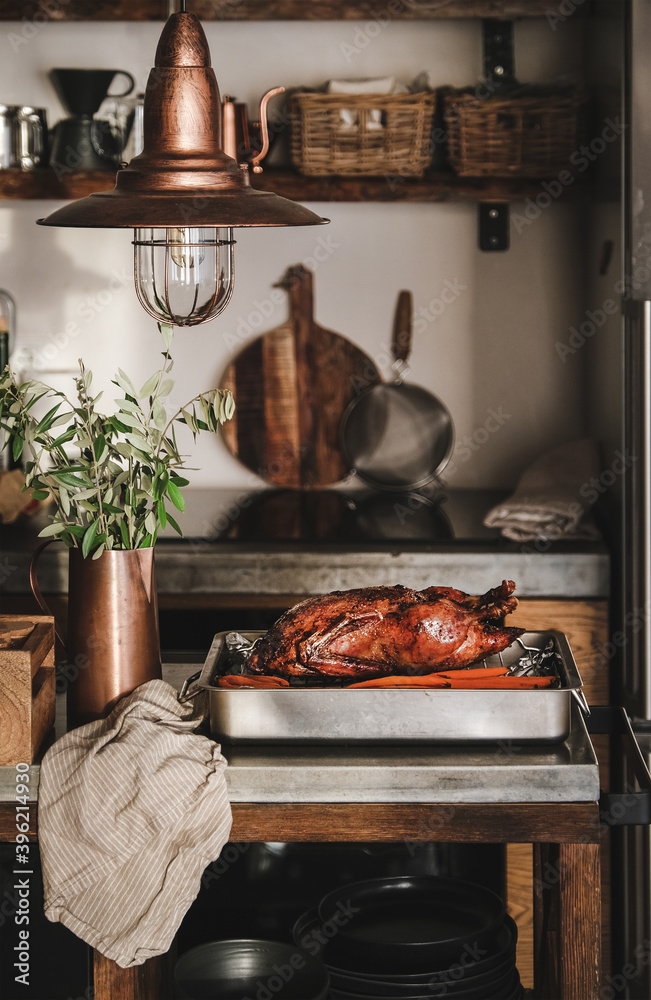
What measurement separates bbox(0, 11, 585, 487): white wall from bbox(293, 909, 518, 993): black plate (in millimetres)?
1778

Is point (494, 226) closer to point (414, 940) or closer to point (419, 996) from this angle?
point (414, 940)

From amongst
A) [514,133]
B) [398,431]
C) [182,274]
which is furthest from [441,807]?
[514,133]

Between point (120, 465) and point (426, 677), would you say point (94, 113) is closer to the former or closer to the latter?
point (120, 465)

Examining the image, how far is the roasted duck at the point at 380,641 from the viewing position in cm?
138

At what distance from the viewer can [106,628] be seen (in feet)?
4.63

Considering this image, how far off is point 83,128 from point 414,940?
2.21 meters

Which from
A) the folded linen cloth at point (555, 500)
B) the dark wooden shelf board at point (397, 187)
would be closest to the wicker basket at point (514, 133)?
the dark wooden shelf board at point (397, 187)

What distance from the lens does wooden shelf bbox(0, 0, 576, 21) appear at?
2814mm

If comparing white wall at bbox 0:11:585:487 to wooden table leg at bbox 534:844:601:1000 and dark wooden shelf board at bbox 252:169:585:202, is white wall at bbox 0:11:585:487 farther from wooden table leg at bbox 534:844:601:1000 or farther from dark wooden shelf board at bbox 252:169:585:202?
wooden table leg at bbox 534:844:601:1000

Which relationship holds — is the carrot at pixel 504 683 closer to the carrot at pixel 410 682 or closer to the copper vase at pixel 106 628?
the carrot at pixel 410 682

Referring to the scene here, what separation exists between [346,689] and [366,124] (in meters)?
1.90

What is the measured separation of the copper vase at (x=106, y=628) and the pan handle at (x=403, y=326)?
1.84 meters

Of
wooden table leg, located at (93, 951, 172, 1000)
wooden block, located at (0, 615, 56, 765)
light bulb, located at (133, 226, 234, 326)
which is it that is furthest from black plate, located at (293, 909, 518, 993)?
light bulb, located at (133, 226, 234, 326)

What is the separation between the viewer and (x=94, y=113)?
2918 mm
